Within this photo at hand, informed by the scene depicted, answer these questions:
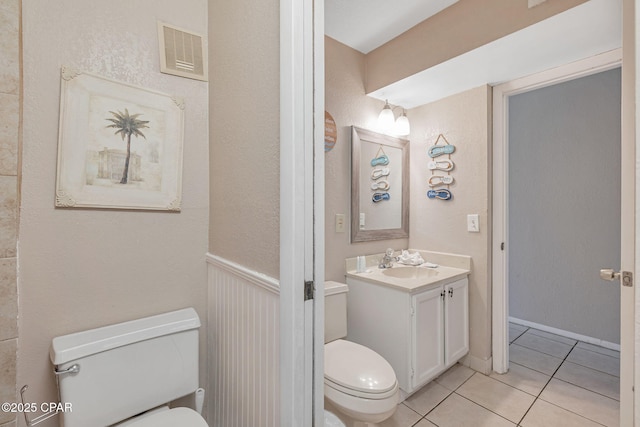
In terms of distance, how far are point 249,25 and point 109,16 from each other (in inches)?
25.2

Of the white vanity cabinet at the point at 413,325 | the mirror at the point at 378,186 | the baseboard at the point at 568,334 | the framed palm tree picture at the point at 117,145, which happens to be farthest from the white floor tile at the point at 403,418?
the baseboard at the point at 568,334

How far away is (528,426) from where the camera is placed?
61.6 inches

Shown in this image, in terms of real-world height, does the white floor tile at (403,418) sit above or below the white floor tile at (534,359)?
below

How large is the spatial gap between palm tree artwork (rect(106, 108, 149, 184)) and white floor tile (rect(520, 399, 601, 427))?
2.48 metres

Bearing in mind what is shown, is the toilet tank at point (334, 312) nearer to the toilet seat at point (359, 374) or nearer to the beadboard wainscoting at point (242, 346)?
the toilet seat at point (359, 374)

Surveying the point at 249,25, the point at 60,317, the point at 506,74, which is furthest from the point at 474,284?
the point at 60,317

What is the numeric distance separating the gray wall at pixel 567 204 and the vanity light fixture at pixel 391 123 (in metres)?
1.44

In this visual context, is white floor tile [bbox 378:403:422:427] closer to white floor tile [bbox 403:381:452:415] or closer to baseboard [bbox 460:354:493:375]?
white floor tile [bbox 403:381:452:415]

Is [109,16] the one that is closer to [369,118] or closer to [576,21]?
[369,118]

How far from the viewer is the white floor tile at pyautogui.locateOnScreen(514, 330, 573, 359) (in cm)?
237

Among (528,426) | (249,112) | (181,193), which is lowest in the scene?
(528,426)

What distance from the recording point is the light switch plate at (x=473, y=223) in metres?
2.12

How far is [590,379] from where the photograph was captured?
196 centimetres

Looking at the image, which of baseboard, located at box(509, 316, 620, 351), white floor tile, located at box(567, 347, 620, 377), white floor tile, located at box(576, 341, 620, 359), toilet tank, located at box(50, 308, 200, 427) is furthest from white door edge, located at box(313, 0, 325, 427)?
baseboard, located at box(509, 316, 620, 351)
